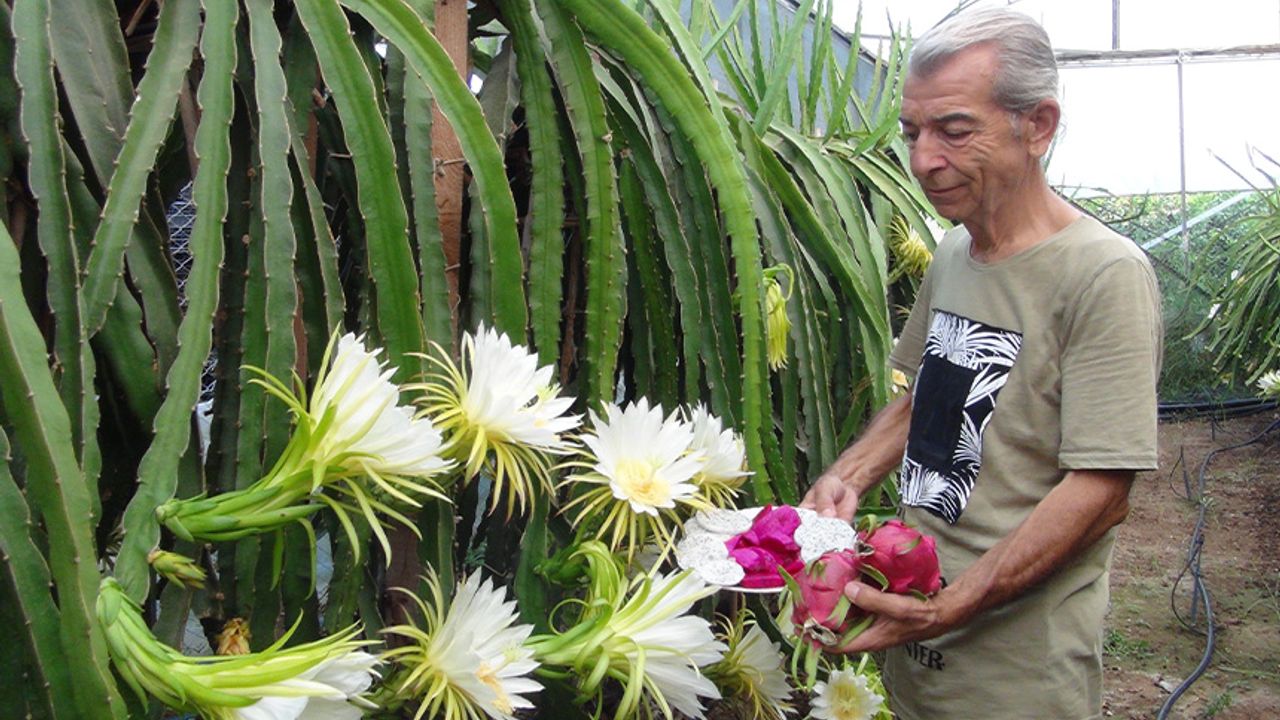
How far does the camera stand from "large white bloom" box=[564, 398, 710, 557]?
0.76 m

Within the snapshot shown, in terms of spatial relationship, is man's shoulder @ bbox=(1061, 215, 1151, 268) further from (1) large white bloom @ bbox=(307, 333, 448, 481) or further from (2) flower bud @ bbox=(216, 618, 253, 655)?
(2) flower bud @ bbox=(216, 618, 253, 655)

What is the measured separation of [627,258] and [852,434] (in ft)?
1.89

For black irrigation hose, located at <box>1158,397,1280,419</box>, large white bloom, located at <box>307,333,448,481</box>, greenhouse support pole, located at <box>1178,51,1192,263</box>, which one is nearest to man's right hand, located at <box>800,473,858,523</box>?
large white bloom, located at <box>307,333,448,481</box>

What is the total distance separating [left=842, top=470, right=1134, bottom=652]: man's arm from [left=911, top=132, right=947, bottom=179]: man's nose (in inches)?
11.5

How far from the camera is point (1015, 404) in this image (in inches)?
38.2

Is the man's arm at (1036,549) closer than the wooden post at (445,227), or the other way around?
the wooden post at (445,227)

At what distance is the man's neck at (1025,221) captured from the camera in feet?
3.25


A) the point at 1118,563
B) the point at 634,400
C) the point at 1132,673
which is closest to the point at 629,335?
the point at 634,400

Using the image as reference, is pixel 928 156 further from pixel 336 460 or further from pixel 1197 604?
pixel 1197 604

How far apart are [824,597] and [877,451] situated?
367mm

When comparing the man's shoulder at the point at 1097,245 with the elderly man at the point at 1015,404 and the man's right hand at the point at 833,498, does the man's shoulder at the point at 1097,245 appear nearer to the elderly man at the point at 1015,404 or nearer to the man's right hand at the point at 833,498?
the elderly man at the point at 1015,404

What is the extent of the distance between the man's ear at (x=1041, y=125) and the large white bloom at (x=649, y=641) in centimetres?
53

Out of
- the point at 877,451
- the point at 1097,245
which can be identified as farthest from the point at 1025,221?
the point at 877,451

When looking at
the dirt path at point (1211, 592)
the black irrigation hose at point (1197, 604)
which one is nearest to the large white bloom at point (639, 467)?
the black irrigation hose at point (1197, 604)
